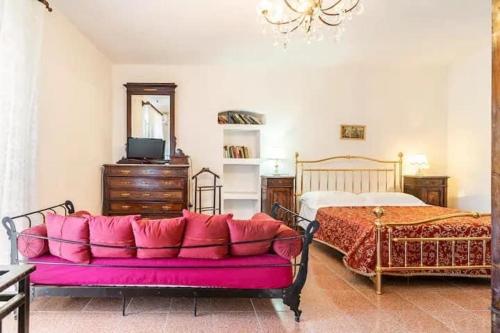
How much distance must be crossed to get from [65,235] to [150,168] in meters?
2.84

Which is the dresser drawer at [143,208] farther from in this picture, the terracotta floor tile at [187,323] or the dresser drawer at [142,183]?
the terracotta floor tile at [187,323]

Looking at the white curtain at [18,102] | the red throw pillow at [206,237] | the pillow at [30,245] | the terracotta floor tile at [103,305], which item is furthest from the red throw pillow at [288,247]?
the white curtain at [18,102]

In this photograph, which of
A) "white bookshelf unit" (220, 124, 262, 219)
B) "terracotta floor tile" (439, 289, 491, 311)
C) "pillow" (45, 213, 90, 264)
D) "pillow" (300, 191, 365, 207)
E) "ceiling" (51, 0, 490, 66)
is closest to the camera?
"pillow" (45, 213, 90, 264)

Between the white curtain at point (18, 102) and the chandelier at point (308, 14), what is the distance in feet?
6.82

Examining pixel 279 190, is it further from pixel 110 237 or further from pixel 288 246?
pixel 110 237

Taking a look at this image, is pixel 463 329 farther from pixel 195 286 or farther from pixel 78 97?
pixel 78 97

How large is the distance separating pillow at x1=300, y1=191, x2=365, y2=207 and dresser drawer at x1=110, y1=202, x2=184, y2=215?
6.72 feet

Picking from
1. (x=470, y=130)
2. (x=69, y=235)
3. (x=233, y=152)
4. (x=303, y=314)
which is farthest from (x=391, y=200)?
(x=69, y=235)

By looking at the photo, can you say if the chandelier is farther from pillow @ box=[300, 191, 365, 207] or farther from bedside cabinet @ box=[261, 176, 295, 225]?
pillow @ box=[300, 191, 365, 207]

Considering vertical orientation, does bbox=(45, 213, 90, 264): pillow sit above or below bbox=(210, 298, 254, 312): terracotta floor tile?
above

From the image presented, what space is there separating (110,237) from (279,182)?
3.50m

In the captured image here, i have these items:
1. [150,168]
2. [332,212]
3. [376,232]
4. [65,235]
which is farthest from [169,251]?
[150,168]

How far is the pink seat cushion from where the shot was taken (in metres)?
2.65

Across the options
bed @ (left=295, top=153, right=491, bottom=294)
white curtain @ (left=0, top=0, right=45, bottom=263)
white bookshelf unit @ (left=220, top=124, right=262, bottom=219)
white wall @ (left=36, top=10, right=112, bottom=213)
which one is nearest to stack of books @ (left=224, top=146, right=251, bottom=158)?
white bookshelf unit @ (left=220, top=124, right=262, bottom=219)
